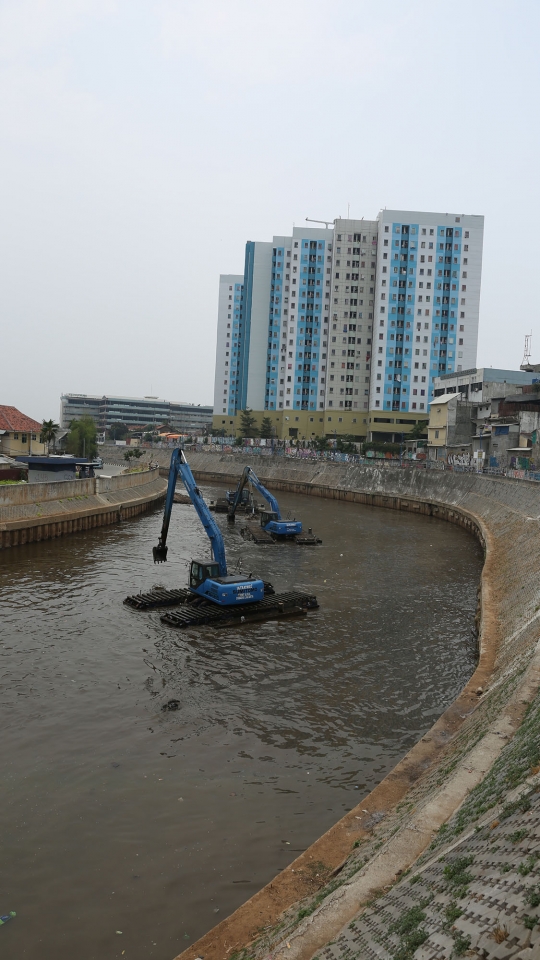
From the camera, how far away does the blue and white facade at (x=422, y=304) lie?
110m

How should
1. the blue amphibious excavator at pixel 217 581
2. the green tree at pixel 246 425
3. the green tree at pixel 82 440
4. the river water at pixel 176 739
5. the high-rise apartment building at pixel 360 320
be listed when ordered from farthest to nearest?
the green tree at pixel 246 425, the high-rise apartment building at pixel 360 320, the green tree at pixel 82 440, the blue amphibious excavator at pixel 217 581, the river water at pixel 176 739

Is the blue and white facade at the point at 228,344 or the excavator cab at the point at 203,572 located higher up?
the blue and white facade at the point at 228,344

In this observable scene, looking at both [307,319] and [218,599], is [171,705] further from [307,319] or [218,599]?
[307,319]

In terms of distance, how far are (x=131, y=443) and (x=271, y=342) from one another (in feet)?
142

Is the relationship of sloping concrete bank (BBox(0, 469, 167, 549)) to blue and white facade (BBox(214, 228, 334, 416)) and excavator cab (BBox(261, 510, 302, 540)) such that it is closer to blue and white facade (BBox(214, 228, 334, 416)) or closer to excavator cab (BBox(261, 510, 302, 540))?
excavator cab (BBox(261, 510, 302, 540))

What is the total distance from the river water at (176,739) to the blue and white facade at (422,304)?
8468cm

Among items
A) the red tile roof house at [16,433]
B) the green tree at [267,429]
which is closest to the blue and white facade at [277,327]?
the green tree at [267,429]

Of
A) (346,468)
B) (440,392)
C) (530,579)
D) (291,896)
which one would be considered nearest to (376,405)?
(440,392)

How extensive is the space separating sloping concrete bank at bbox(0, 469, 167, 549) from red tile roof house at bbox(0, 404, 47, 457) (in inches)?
592

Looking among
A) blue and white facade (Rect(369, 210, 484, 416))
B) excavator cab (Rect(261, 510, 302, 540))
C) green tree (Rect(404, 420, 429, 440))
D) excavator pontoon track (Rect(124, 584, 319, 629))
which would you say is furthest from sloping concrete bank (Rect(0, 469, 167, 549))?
blue and white facade (Rect(369, 210, 484, 416))

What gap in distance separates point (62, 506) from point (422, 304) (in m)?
86.5

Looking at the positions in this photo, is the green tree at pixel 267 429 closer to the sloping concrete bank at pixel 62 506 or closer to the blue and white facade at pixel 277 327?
the blue and white facade at pixel 277 327

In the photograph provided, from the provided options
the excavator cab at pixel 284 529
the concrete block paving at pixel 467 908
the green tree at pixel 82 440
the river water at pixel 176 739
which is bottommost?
the river water at pixel 176 739

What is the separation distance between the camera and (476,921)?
18.5ft
